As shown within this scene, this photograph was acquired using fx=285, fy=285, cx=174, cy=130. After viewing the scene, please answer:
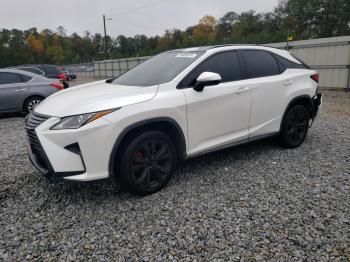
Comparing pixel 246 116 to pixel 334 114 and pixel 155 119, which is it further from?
pixel 334 114

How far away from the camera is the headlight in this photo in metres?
2.72

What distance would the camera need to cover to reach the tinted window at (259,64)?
405 cm

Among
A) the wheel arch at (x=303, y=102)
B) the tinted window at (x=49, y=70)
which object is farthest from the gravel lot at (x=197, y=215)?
the tinted window at (x=49, y=70)

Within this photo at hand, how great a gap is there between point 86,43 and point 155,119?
323 ft

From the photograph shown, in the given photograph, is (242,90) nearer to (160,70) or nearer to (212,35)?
(160,70)

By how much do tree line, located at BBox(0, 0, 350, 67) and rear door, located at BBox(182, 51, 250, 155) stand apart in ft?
55.5

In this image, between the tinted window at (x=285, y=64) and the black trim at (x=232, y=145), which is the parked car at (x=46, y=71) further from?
the black trim at (x=232, y=145)

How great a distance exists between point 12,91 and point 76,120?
20.5ft

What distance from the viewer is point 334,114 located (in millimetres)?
7555

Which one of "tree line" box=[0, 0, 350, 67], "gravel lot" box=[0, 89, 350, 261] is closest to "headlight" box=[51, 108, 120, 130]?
"gravel lot" box=[0, 89, 350, 261]

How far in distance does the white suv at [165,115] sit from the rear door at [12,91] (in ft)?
16.8

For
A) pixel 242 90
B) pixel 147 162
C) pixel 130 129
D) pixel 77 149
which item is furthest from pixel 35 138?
pixel 242 90

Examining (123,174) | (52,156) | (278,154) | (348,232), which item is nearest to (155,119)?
(123,174)

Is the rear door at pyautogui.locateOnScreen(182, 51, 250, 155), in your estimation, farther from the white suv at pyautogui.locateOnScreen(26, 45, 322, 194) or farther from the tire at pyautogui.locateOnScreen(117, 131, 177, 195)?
the tire at pyautogui.locateOnScreen(117, 131, 177, 195)
